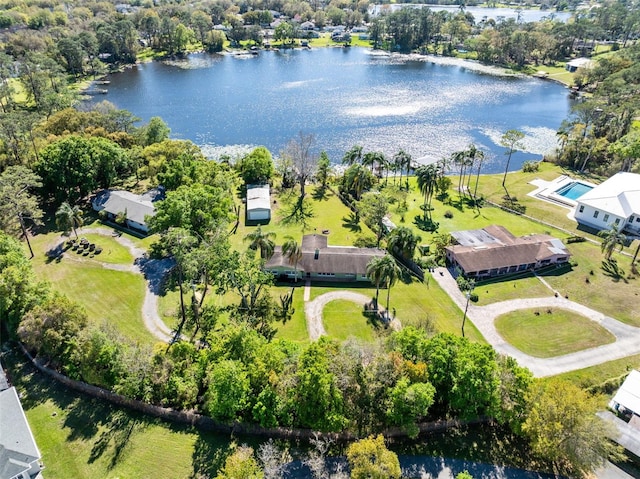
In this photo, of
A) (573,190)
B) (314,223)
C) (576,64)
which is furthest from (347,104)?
(576,64)

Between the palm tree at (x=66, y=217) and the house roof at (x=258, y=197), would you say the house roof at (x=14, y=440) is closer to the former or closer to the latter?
the palm tree at (x=66, y=217)

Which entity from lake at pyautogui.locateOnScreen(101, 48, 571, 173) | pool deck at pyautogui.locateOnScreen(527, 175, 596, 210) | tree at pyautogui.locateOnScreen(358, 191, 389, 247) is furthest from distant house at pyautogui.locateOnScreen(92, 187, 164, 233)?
pool deck at pyautogui.locateOnScreen(527, 175, 596, 210)

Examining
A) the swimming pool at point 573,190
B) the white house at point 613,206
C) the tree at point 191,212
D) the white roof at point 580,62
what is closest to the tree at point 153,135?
the tree at point 191,212

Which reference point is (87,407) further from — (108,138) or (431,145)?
(431,145)

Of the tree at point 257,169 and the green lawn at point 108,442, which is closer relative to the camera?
the green lawn at point 108,442

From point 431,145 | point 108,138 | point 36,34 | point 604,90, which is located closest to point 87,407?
point 108,138

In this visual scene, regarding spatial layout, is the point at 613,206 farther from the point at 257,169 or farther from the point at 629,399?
the point at 257,169
